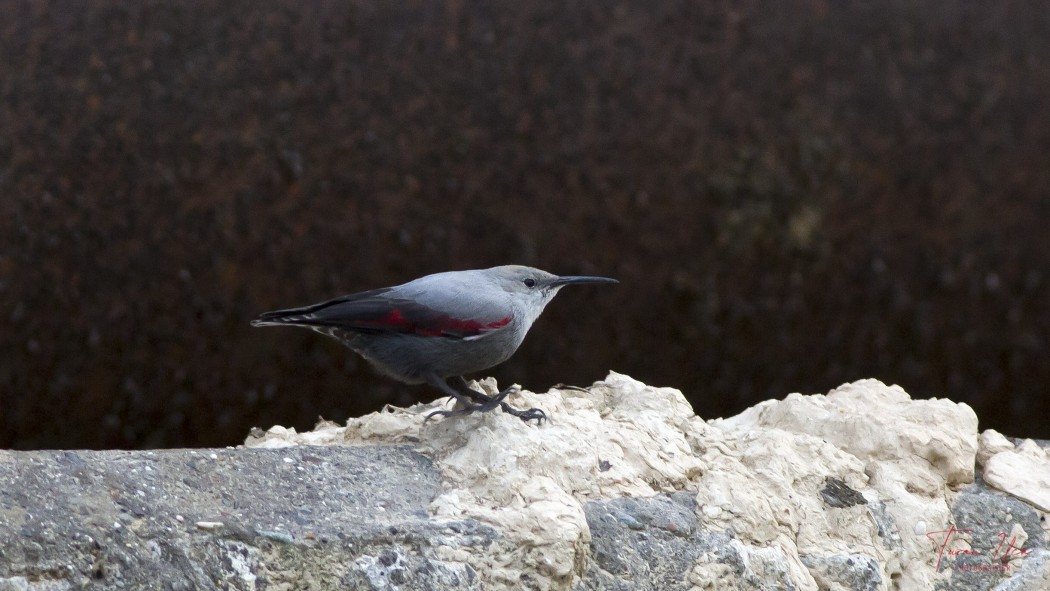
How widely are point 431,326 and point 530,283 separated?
0.27 m

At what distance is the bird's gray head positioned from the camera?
2111 mm

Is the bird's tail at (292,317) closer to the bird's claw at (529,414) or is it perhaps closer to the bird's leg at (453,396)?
the bird's leg at (453,396)

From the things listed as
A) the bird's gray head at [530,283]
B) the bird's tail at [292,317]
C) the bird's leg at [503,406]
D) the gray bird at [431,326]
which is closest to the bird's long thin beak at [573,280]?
the bird's gray head at [530,283]

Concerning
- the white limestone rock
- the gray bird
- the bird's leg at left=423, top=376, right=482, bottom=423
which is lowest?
the white limestone rock

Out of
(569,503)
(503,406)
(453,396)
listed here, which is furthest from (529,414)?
(569,503)

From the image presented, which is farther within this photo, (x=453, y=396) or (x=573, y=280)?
(x=573, y=280)

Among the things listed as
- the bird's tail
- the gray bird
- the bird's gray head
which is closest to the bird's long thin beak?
the bird's gray head

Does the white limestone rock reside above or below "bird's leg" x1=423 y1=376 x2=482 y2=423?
below

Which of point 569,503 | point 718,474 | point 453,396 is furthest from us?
point 453,396

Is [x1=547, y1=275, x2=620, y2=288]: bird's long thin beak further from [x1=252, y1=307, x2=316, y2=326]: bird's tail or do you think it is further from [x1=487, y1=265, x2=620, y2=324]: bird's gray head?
[x1=252, y1=307, x2=316, y2=326]: bird's tail

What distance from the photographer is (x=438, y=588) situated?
4.84 ft

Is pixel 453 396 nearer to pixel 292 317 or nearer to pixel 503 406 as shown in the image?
pixel 503 406

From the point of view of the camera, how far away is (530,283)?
216 cm

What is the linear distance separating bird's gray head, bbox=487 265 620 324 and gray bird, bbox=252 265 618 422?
0.13ft
